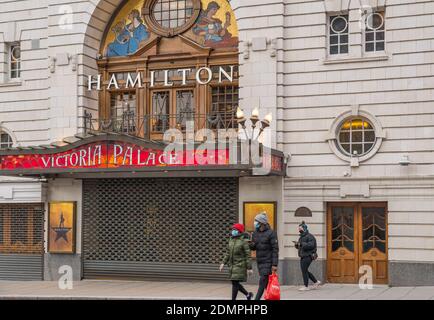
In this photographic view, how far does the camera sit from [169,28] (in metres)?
25.2

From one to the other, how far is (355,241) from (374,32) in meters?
6.10

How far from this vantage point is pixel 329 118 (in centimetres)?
2253

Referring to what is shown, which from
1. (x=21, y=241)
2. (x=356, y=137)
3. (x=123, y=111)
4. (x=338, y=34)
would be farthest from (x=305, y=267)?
(x=21, y=241)

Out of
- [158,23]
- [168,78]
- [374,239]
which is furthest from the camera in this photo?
[158,23]

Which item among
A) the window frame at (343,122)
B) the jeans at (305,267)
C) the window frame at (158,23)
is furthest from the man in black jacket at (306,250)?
the window frame at (158,23)

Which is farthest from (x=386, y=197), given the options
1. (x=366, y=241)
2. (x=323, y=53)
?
(x=323, y=53)

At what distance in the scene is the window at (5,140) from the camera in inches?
1064

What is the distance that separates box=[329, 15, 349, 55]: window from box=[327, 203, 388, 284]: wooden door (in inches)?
181

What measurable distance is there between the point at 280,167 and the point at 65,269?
324 inches

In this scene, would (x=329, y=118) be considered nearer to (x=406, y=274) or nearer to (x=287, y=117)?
(x=287, y=117)

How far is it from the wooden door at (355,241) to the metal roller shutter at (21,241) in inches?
387

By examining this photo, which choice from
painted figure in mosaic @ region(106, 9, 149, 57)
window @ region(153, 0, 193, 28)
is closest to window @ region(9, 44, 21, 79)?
painted figure in mosaic @ region(106, 9, 149, 57)

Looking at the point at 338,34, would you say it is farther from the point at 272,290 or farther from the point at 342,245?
the point at 272,290

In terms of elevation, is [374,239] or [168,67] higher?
[168,67]
